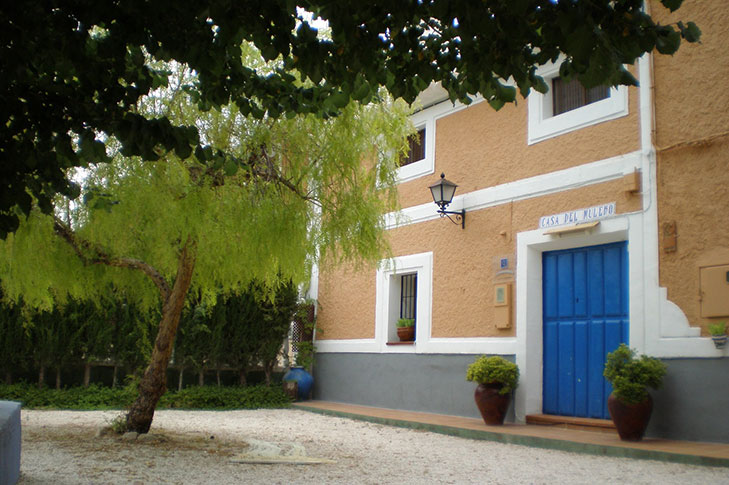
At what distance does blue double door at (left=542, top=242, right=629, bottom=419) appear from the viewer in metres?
8.60

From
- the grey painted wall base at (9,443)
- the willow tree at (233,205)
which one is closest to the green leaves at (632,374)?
the willow tree at (233,205)

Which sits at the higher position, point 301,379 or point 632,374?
point 632,374

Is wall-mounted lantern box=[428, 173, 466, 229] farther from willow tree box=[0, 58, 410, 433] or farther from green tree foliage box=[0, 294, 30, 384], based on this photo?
green tree foliage box=[0, 294, 30, 384]

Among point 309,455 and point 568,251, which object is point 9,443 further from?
point 568,251

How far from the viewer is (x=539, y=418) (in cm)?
907

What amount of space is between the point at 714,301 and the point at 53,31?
21.9 ft

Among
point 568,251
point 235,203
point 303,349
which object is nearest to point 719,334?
point 568,251

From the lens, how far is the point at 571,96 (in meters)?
9.48

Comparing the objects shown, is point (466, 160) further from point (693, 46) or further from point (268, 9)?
point (268, 9)

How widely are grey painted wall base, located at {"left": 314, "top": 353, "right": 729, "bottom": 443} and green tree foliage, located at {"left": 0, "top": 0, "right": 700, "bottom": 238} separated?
17.3 feet

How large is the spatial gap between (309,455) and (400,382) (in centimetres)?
481

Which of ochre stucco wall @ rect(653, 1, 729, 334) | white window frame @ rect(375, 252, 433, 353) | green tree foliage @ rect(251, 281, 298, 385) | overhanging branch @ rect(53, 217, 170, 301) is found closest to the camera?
overhanging branch @ rect(53, 217, 170, 301)

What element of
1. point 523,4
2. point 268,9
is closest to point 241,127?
point 268,9

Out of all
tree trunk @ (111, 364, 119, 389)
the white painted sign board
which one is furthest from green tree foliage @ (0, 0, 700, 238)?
tree trunk @ (111, 364, 119, 389)
